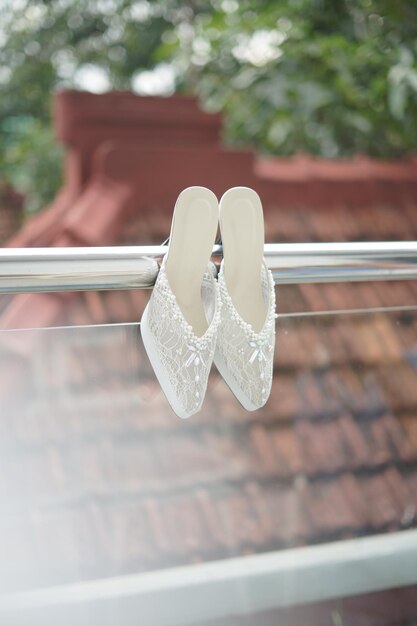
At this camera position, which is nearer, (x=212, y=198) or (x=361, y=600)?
(x=212, y=198)

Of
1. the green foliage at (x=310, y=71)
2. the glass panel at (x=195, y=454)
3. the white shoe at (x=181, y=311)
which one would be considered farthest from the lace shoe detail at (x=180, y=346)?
the green foliage at (x=310, y=71)

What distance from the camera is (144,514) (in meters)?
1.21

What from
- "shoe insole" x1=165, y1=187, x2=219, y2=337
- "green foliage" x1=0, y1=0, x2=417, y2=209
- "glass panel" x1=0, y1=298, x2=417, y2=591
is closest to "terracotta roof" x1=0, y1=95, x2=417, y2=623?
"glass panel" x1=0, y1=298, x2=417, y2=591

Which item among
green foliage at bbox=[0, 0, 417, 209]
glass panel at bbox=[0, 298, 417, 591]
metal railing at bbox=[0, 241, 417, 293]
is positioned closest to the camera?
metal railing at bbox=[0, 241, 417, 293]

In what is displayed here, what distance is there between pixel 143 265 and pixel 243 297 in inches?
5.2

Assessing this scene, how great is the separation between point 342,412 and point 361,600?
0.94 feet

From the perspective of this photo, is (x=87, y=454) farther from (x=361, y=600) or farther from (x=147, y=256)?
(x=361, y=600)

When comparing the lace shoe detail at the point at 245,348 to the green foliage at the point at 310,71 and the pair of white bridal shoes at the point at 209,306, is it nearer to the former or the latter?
the pair of white bridal shoes at the point at 209,306

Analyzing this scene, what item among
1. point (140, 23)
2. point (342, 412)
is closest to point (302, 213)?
point (342, 412)

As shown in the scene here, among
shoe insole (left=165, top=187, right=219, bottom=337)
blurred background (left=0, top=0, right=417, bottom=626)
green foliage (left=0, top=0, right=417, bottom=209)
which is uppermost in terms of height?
green foliage (left=0, top=0, right=417, bottom=209)

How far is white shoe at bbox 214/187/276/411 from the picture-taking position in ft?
2.81

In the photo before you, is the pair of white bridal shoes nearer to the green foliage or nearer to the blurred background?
the blurred background

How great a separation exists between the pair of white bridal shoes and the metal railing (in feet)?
0.07

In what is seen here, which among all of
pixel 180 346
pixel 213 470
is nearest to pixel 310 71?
pixel 213 470
